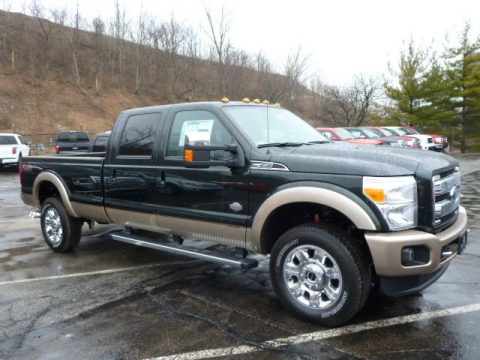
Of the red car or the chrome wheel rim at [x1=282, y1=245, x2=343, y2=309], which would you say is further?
the red car

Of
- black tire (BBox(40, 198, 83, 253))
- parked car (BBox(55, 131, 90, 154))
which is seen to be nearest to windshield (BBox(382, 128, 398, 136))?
parked car (BBox(55, 131, 90, 154))

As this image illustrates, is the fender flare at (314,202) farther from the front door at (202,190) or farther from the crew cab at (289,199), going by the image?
the front door at (202,190)

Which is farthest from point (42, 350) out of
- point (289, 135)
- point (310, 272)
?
point (289, 135)

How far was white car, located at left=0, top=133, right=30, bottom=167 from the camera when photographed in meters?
19.6

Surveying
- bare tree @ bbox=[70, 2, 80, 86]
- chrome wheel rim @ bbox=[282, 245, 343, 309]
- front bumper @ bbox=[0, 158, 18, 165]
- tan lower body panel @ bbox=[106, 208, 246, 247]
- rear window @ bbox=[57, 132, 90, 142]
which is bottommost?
chrome wheel rim @ bbox=[282, 245, 343, 309]

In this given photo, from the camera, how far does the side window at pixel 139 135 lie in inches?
202

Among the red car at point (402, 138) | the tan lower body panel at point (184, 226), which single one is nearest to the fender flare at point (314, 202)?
the tan lower body panel at point (184, 226)

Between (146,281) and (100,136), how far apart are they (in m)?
12.7

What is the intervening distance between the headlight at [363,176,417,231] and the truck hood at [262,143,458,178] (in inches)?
2.4

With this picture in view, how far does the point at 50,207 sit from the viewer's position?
650 centimetres

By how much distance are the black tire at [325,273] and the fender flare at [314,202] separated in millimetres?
231

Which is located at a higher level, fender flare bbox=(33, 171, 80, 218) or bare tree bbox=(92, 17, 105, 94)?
bare tree bbox=(92, 17, 105, 94)

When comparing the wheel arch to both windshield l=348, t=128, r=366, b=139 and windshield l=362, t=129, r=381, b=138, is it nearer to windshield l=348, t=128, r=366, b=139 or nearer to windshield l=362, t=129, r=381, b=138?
windshield l=348, t=128, r=366, b=139

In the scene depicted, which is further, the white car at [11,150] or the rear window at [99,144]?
the white car at [11,150]
